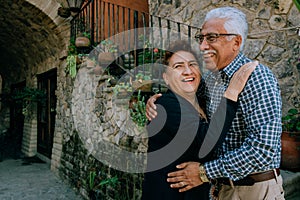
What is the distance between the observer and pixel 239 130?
132 cm

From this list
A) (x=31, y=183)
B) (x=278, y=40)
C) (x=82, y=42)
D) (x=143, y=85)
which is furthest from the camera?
(x=31, y=183)

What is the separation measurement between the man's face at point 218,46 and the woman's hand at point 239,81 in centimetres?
16

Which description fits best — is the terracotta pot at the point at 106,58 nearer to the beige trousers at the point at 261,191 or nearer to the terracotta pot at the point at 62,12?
the terracotta pot at the point at 62,12

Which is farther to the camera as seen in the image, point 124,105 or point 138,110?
point 124,105

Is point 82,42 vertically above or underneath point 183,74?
above

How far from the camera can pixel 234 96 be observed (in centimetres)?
121

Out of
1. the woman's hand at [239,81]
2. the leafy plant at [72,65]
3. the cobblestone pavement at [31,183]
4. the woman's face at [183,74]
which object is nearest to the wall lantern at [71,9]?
the leafy plant at [72,65]

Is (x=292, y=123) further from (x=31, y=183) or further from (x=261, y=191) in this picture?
(x=31, y=183)

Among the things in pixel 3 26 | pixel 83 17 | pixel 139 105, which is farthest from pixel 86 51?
pixel 3 26

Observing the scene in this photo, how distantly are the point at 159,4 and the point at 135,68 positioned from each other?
6.93ft

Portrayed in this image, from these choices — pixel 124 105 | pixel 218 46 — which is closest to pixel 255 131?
pixel 218 46

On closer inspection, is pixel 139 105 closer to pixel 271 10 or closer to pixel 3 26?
pixel 271 10

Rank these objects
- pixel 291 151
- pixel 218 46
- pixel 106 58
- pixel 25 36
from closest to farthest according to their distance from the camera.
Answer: pixel 218 46, pixel 291 151, pixel 106 58, pixel 25 36

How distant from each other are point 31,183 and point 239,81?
529 cm
